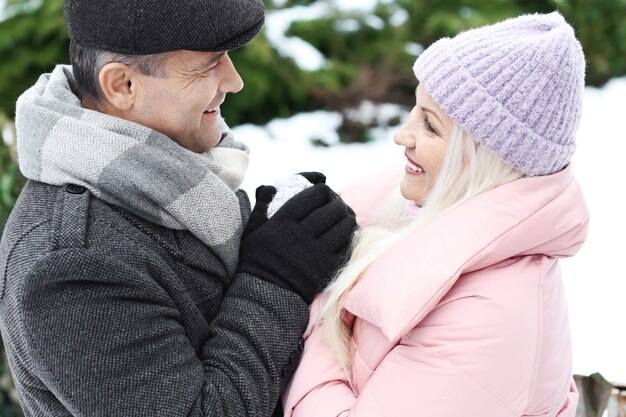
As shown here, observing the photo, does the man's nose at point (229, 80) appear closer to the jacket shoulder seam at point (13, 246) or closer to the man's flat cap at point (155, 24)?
the man's flat cap at point (155, 24)

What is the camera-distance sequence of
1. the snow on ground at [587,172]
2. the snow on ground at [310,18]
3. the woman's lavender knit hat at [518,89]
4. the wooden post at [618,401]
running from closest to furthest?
the woman's lavender knit hat at [518,89]
the wooden post at [618,401]
the snow on ground at [587,172]
the snow on ground at [310,18]

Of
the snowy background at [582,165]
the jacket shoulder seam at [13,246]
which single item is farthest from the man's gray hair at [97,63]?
the snowy background at [582,165]

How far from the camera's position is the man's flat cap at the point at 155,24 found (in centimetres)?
152

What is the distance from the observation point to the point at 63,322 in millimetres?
1432

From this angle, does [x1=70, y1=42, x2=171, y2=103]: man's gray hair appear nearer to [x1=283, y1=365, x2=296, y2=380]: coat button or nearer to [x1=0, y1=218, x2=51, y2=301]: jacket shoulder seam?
[x1=0, y1=218, x2=51, y2=301]: jacket shoulder seam

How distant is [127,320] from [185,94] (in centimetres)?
47

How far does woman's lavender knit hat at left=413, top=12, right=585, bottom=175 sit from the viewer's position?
1.54 m

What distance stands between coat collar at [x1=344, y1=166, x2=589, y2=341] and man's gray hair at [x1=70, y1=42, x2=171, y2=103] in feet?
1.95

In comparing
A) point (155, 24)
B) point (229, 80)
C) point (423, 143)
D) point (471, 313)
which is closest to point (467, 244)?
point (471, 313)

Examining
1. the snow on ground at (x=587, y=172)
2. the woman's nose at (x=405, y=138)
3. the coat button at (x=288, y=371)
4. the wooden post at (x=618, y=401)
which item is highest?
the woman's nose at (x=405, y=138)

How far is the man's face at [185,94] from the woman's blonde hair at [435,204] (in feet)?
1.38

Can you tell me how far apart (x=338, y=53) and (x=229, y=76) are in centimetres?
433

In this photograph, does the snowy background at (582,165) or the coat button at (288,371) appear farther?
the snowy background at (582,165)

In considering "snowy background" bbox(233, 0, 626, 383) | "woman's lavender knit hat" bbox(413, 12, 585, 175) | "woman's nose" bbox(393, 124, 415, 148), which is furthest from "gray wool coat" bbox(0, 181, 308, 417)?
"snowy background" bbox(233, 0, 626, 383)
